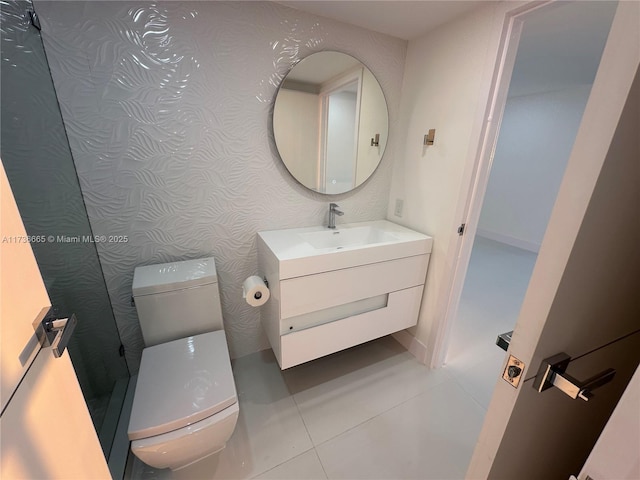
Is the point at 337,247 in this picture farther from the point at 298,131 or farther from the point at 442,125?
the point at 442,125

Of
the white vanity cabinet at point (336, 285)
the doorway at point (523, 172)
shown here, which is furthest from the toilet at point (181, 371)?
the doorway at point (523, 172)

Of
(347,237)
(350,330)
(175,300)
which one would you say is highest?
(347,237)

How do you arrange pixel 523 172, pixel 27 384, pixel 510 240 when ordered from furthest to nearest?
pixel 510 240
pixel 523 172
pixel 27 384

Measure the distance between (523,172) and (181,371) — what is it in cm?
490

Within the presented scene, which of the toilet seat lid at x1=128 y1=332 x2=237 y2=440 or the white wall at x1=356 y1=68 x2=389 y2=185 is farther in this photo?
the white wall at x1=356 y1=68 x2=389 y2=185

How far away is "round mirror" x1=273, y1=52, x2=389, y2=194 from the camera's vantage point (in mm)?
1488

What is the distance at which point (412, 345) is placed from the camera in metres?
1.91

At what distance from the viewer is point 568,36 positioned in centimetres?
181

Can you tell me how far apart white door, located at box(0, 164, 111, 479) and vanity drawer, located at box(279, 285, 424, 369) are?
34.5 inches

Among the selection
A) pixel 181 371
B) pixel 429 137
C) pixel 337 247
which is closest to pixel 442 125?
pixel 429 137

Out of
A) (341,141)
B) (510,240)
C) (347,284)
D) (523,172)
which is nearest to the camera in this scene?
(347,284)

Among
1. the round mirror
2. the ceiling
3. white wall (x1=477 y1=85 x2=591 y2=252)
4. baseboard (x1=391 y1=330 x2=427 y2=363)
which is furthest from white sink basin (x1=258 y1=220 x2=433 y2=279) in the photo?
white wall (x1=477 y1=85 x2=591 y2=252)

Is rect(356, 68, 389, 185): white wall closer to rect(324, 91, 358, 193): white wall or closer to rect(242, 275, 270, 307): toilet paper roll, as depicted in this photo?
rect(324, 91, 358, 193): white wall

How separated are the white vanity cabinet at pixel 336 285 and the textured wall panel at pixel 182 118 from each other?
24 centimetres
